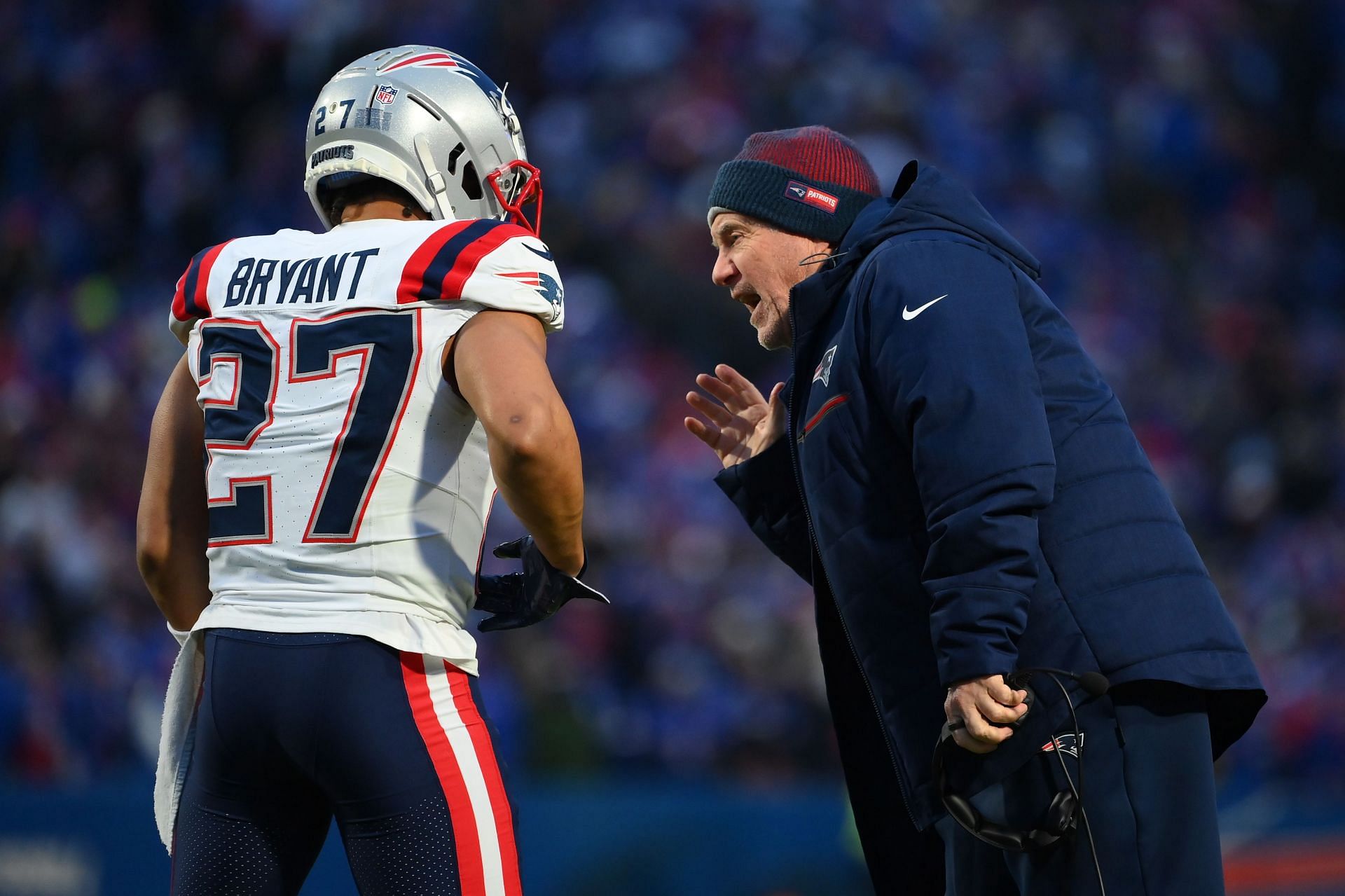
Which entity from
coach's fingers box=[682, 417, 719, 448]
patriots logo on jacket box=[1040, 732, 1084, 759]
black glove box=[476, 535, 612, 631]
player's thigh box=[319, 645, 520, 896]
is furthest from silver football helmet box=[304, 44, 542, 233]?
patriots logo on jacket box=[1040, 732, 1084, 759]

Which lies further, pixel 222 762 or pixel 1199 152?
pixel 1199 152

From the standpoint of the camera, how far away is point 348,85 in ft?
9.33

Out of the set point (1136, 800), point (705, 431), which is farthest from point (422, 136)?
point (1136, 800)

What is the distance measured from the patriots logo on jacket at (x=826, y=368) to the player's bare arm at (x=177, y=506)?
1.18m

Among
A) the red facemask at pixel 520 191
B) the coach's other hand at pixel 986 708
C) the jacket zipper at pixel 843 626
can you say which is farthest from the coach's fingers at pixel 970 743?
the red facemask at pixel 520 191

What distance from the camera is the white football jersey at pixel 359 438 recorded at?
2480 millimetres

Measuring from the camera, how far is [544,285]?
2.59 metres

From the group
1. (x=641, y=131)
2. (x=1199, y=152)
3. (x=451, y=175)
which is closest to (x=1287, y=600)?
(x=1199, y=152)

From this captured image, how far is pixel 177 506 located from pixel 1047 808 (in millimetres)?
1671

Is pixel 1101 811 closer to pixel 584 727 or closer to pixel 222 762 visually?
pixel 222 762

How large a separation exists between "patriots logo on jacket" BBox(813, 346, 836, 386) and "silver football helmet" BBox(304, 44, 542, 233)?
2.07ft

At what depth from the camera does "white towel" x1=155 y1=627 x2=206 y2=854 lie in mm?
2662

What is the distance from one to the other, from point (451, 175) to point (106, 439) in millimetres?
7071

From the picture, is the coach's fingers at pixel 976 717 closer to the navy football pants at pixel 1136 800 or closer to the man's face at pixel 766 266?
the navy football pants at pixel 1136 800
